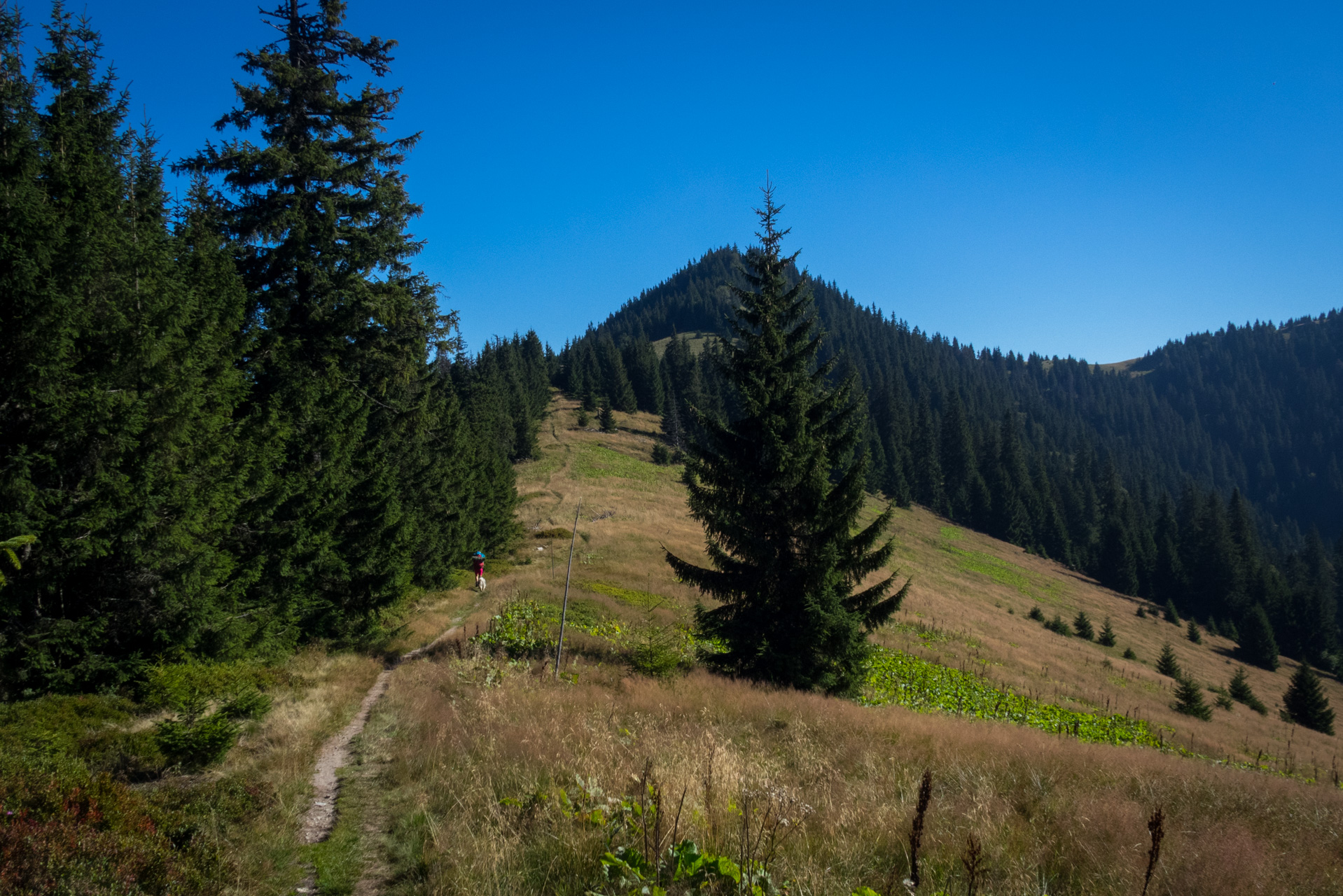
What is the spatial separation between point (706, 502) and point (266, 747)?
1003 centimetres

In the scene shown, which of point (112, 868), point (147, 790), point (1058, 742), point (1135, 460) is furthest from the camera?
point (1135, 460)

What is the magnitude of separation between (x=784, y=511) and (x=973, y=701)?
10454mm

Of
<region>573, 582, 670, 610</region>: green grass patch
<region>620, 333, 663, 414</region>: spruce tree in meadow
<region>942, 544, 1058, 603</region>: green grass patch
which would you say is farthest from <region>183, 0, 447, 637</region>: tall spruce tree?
<region>620, 333, 663, 414</region>: spruce tree in meadow

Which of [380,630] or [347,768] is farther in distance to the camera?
[380,630]

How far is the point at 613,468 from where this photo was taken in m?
65.7

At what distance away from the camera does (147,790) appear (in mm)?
6566

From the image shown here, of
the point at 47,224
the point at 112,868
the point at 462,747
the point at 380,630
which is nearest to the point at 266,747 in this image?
the point at 462,747

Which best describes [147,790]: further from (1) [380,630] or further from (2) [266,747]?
(1) [380,630]

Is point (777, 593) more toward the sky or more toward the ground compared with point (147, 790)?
more toward the sky

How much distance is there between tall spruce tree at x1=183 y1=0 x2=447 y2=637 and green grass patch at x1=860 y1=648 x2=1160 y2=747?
560 inches

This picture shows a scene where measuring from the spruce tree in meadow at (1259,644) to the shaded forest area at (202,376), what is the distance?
3040 inches

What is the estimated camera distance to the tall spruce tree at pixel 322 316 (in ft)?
46.2

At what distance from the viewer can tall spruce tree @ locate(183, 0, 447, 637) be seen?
14.1 metres

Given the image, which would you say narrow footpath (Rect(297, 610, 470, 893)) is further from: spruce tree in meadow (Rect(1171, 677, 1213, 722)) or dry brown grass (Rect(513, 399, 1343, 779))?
spruce tree in meadow (Rect(1171, 677, 1213, 722))
